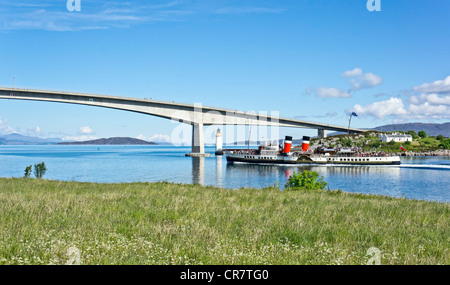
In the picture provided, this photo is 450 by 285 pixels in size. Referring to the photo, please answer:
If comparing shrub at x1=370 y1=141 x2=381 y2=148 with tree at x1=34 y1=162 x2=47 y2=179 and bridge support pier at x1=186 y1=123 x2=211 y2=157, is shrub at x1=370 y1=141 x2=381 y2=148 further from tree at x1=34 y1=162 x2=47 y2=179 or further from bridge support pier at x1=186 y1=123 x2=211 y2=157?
tree at x1=34 y1=162 x2=47 y2=179

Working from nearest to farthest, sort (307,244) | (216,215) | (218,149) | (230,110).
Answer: (307,244)
(216,215)
(230,110)
(218,149)

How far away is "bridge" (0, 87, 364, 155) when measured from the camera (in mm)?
88438

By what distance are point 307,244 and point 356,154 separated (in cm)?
10088

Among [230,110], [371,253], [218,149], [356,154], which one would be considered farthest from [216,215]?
[218,149]

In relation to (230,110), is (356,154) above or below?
below

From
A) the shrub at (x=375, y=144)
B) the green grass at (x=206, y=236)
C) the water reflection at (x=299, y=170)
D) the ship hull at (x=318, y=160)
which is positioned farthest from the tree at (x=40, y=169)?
the shrub at (x=375, y=144)

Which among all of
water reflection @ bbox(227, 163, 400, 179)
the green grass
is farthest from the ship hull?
the green grass

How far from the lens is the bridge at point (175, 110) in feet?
290

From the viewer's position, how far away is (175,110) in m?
108
